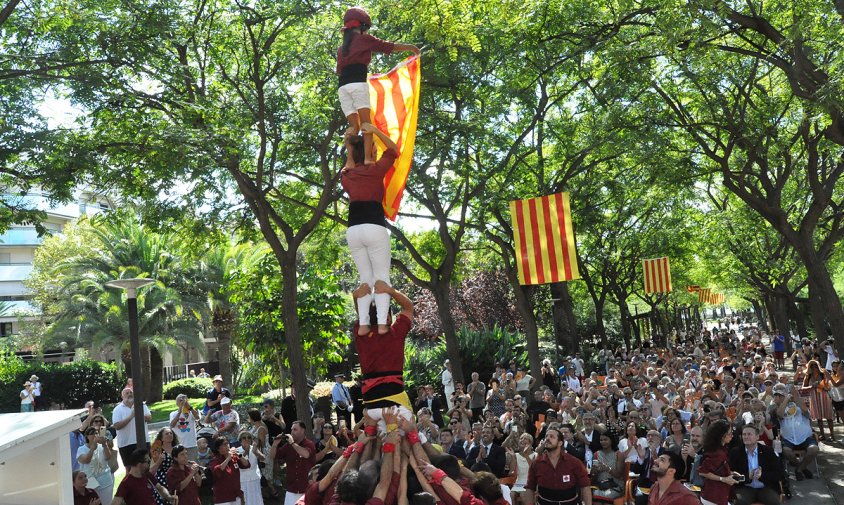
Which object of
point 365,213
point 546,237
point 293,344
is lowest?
point 293,344

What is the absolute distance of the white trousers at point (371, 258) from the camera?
709cm

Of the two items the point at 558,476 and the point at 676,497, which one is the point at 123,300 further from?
the point at 676,497

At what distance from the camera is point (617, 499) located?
11.2m

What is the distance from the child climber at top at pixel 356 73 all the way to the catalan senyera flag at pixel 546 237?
34.3 feet

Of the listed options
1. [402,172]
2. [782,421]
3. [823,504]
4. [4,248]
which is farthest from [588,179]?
[4,248]

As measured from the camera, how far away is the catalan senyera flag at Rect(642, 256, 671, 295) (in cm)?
3188

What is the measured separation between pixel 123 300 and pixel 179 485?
23949 millimetres

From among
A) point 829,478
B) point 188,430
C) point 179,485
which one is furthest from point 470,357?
point 179,485

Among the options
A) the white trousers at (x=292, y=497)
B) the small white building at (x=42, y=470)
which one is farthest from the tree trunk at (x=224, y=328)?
the small white building at (x=42, y=470)

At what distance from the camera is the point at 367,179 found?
7.20 meters

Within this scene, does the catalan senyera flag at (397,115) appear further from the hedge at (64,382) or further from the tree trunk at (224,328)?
the hedge at (64,382)

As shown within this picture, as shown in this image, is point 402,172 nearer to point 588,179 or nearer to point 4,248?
point 588,179

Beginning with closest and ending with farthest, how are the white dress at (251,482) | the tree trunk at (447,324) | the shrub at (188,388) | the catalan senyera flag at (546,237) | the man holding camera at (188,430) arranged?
the white dress at (251,482) → the man holding camera at (188,430) → the catalan senyera flag at (546,237) → the tree trunk at (447,324) → the shrub at (188,388)

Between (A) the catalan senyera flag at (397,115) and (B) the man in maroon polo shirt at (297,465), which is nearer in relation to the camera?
(A) the catalan senyera flag at (397,115)
